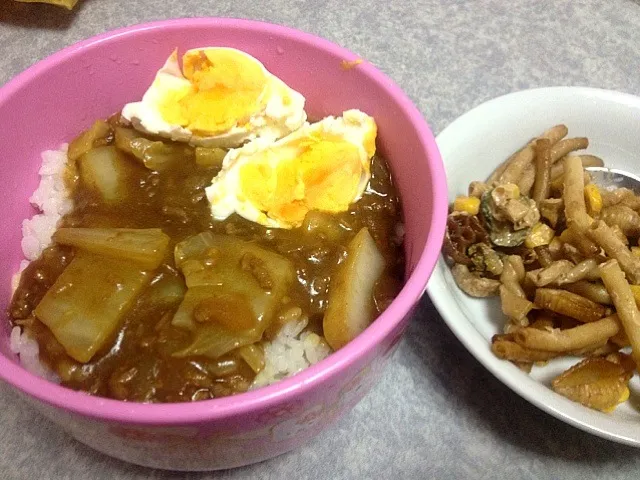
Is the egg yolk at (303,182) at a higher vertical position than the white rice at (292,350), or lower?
higher

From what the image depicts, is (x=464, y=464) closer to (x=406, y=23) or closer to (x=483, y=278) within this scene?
(x=483, y=278)

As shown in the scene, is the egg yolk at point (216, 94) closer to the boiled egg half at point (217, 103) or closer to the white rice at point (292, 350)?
the boiled egg half at point (217, 103)

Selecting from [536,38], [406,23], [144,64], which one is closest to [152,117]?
[144,64]

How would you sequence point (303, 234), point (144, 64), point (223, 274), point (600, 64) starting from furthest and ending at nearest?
point (600, 64) < point (144, 64) < point (303, 234) < point (223, 274)

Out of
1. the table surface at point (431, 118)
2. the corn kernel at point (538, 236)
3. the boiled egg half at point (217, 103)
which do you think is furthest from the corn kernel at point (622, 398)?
the boiled egg half at point (217, 103)

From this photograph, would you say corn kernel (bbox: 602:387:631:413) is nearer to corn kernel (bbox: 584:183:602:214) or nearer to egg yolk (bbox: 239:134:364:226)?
corn kernel (bbox: 584:183:602:214)

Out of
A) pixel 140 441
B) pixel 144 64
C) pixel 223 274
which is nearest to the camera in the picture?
pixel 140 441
